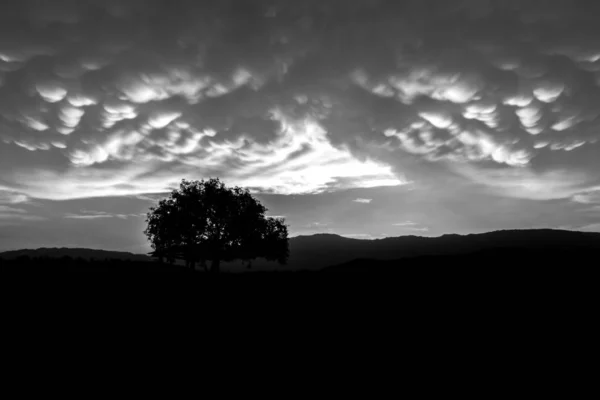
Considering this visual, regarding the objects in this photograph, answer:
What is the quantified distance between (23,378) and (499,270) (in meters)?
24.2

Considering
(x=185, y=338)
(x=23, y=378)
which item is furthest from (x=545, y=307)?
(x=23, y=378)

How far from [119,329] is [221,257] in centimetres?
4144

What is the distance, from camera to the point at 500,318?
1244 centimetres

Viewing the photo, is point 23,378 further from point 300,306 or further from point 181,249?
point 181,249

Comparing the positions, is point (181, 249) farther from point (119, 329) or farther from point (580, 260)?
point (580, 260)

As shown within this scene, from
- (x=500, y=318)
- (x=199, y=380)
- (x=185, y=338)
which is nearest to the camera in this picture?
(x=199, y=380)

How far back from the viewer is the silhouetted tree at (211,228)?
48844 millimetres

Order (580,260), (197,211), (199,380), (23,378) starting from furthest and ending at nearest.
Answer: (197,211), (580,260), (199,380), (23,378)

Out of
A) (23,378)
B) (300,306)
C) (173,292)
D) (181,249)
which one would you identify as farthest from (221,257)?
(23,378)

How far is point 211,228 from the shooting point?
50.2 metres

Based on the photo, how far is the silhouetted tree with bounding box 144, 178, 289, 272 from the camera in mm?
48844

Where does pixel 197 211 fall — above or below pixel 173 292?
above

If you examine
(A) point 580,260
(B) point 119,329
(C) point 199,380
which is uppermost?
(A) point 580,260

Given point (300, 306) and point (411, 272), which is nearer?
point (300, 306)
